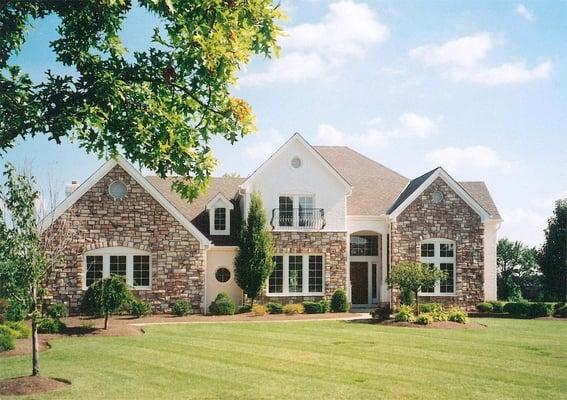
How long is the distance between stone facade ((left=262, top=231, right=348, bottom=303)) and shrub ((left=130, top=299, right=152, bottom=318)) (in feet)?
22.2

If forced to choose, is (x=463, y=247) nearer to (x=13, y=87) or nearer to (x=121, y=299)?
(x=121, y=299)

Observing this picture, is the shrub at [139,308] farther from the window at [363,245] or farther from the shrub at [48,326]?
the window at [363,245]

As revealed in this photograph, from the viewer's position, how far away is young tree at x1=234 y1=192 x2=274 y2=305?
85.9ft

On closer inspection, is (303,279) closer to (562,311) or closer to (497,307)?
(497,307)

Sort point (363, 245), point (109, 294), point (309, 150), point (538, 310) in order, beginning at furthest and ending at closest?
point (363, 245)
point (309, 150)
point (538, 310)
point (109, 294)

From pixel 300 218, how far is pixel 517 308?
36.1 feet

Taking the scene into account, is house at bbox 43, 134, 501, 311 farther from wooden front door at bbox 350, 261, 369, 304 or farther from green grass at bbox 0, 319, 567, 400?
green grass at bbox 0, 319, 567, 400

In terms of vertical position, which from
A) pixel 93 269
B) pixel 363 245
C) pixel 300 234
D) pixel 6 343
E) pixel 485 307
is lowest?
pixel 485 307

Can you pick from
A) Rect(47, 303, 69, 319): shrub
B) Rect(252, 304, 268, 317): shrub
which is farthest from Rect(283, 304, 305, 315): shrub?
Rect(47, 303, 69, 319): shrub

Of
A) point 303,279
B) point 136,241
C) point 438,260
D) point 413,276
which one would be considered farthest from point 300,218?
point 136,241

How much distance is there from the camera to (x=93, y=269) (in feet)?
81.1

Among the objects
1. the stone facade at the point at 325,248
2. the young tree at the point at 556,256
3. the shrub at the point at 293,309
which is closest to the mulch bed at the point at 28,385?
the shrub at the point at 293,309

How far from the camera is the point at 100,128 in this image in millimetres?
9070

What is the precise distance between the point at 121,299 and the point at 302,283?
10687 millimetres
